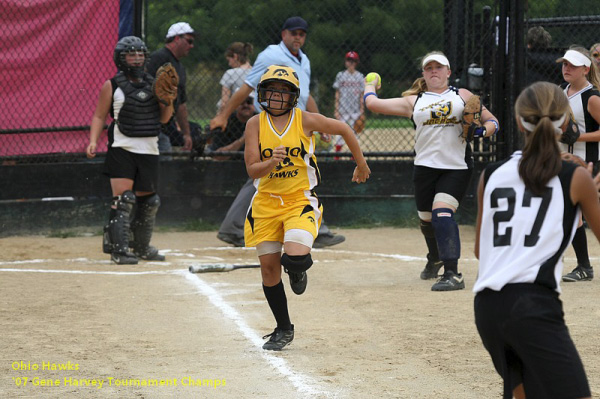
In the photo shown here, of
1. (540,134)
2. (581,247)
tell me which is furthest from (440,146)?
(540,134)

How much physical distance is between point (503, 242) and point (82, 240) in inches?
305

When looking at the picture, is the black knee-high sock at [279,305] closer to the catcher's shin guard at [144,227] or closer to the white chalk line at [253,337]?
the white chalk line at [253,337]

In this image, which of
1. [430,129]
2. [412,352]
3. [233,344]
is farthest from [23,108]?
[412,352]

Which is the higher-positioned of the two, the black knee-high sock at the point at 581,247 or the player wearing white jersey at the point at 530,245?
the player wearing white jersey at the point at 530,245

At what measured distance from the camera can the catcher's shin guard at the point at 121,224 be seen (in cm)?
876

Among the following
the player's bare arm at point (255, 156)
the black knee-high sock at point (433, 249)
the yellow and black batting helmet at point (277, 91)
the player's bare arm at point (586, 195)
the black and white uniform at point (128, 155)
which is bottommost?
the black knee-high sock at point (433, 249)

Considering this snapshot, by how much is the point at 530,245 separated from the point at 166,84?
5.92 meters

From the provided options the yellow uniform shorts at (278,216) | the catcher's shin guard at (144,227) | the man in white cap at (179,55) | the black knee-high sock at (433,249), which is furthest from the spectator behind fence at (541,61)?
the yellow uniform shorts at (278,216)

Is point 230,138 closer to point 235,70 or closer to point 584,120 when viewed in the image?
point 235,70

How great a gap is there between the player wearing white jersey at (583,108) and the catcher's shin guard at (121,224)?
3.95 m

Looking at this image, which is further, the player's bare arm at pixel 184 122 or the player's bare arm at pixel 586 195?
the player's bare arm at pixel 184 122

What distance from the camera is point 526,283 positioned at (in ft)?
10.9

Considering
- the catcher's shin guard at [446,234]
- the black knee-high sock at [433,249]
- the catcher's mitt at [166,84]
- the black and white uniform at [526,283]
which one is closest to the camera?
the black and white uniform at [526,283]

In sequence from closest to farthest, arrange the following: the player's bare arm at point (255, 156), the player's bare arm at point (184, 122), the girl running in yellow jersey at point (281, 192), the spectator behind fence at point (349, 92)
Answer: the player's bare arm at point (255, 156)
the girl running in yellow jersey at point (281, 192)
the player's bare arm at point (184, 122)
the spectator behind fence at point (349, 92)
